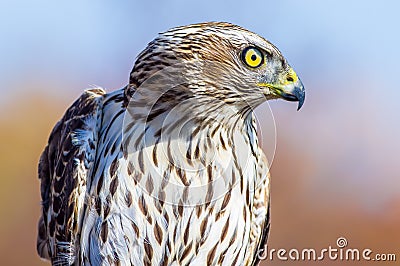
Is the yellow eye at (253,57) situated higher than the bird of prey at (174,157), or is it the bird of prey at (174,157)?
the yellow eye at (253,57)

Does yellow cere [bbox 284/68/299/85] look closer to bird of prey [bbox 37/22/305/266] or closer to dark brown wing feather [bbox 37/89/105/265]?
bird of prey [bbox 37/22/305/266]

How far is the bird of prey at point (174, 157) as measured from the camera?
14.9ft

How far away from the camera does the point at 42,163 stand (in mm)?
5746

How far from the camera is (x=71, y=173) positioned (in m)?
4.87

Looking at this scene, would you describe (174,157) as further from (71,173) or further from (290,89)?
(290,89)

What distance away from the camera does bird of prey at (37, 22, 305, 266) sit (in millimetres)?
4539

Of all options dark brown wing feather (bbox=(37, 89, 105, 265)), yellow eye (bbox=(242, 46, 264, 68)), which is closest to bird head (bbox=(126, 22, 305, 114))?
yellow eye (bbox=(242, 46, 264, 68))

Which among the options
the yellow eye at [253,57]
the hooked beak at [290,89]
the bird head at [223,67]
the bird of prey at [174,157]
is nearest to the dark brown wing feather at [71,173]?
the bird of prey at [174,157]

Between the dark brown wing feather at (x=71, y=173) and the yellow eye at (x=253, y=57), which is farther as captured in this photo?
the dark brown wing feather at (x=71, y=173)

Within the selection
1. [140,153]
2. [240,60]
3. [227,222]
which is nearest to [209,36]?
[240,60]

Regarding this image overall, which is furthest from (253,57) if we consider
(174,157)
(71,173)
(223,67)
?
(71,173)

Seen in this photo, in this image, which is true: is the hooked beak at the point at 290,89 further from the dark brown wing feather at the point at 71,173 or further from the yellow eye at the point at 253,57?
the dark brown wing feather at the point at 71,173

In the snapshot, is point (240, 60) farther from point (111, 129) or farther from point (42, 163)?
point (42, 163)

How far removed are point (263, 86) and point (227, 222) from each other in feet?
2.77
